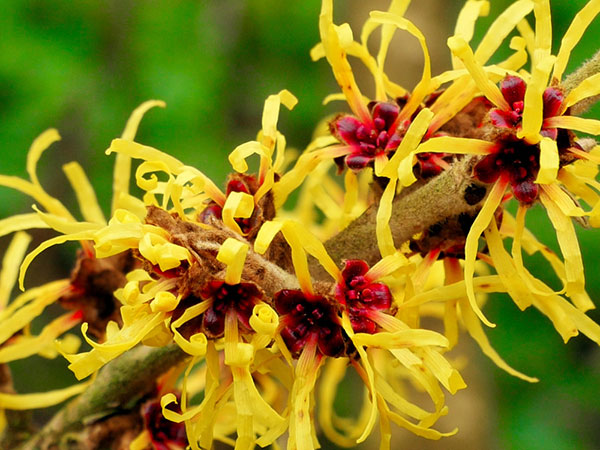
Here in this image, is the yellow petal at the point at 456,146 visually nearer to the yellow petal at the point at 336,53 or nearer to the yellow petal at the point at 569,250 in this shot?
the yellow petal at the point at 569,250

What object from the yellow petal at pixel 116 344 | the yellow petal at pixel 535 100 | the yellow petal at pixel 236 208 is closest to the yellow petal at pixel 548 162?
the yellow petal at pixel 535 100

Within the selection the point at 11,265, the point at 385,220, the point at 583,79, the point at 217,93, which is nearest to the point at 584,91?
the point at 583,79

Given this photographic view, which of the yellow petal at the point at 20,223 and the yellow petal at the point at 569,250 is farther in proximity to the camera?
the yellow petal at the point at 20,223

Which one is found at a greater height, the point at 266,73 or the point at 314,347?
the point at 314,347

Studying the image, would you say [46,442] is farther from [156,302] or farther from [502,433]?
[502,433]

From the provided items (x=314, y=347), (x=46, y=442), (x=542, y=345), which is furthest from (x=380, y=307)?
(x=542, y=345)
